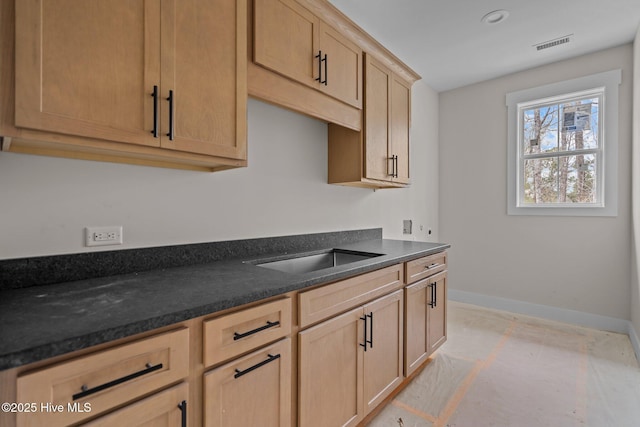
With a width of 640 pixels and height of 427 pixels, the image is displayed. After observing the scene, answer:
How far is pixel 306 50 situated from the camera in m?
1.79

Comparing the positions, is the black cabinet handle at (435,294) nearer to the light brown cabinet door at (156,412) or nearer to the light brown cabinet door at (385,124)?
the light brown cabinet door at (385,124)

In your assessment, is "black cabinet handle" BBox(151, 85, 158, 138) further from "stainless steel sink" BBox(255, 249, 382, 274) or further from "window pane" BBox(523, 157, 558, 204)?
"window pane" BBox(523, 157, 558, 204)

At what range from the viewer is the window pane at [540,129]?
339cm

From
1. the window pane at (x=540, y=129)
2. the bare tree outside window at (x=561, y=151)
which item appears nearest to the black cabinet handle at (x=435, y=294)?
the bare tree outside window at (x=561, y=151)

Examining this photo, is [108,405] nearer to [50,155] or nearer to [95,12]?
[50,155]

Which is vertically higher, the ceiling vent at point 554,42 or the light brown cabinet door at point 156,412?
the ceiling vent at point 554,42

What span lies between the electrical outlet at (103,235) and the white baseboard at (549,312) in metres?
3.85

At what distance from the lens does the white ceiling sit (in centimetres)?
232

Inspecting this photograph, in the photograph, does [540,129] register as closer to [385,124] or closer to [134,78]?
[385,124]

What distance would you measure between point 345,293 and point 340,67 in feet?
4.76

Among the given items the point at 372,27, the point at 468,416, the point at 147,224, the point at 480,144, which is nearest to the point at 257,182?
the point at 147,224

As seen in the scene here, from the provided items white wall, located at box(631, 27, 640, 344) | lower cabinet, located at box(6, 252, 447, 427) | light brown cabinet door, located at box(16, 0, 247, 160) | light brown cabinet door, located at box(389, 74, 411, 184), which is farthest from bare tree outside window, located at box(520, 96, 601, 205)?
light brown cabinet door, located at box(16, 0, 247, 160)

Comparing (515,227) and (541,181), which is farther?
(515,227)

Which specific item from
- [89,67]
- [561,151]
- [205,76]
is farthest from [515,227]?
[89,67]
